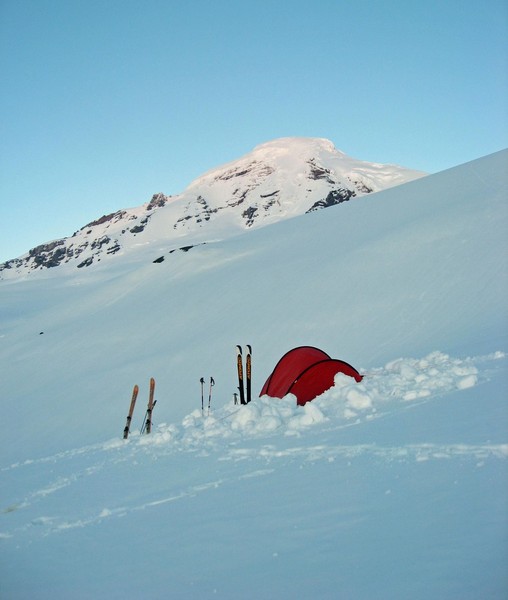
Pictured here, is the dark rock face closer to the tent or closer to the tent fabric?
→ the tent fabric

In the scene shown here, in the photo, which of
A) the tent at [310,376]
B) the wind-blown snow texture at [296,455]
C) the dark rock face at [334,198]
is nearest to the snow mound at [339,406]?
the wind-blown snow texture at [296,455]

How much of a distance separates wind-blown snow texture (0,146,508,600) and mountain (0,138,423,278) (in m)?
98.7

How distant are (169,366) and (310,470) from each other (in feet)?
41.0

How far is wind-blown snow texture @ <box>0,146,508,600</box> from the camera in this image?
12.7 ft

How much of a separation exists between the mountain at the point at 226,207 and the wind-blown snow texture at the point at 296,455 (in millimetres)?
98744

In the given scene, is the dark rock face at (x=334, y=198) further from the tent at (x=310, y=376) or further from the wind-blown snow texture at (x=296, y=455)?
the tent at (x=310, y=376)

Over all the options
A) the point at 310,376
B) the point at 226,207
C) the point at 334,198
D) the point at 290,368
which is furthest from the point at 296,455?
the point at 226,207

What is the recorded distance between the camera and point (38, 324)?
3278cm

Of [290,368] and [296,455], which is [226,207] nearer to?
[290,368]

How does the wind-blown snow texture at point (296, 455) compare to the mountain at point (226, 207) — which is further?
the mountain at point (226, 207)

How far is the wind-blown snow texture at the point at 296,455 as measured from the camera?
387 centimetres

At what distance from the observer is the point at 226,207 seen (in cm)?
15912

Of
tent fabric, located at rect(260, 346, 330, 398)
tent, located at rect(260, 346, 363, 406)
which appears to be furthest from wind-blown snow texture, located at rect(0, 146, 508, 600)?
tent fabric, located at rect(260, 346, 330, 398)

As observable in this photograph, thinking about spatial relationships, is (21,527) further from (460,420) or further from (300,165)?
(300,165)
